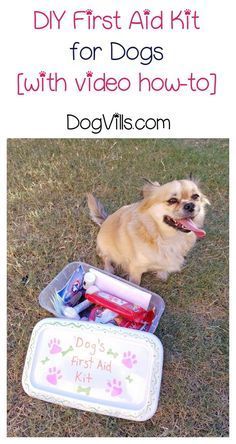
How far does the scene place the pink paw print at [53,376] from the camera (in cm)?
168

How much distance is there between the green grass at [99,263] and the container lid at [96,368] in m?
0.13

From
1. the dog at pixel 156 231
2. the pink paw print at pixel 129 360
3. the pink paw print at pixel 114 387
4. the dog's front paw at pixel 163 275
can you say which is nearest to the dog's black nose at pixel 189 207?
the dog at pixel 156 231

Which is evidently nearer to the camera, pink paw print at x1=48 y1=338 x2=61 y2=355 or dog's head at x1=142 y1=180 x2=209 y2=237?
pink paw print at x1=48 y1=338 x2=61 y2=355

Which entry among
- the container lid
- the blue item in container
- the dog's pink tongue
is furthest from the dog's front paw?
the container lid

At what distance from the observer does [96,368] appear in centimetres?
168

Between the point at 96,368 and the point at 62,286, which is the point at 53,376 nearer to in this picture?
the point at 96,368

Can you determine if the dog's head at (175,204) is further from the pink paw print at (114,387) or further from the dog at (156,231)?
the pink paw print at (114,387)

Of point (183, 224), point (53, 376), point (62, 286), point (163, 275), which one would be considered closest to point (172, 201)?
point (183, 224)

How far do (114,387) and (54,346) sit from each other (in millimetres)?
320

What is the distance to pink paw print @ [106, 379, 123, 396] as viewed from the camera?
163 cm

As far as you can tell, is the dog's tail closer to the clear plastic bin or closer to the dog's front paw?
the clear plastic bin

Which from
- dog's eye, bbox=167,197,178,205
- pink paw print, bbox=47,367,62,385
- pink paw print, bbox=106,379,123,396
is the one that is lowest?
pink paw print, bbox=106,379,123,396

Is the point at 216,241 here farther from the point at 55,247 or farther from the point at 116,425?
the point at 116,425

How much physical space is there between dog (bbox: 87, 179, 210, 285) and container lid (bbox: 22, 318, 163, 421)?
1.93 ft
